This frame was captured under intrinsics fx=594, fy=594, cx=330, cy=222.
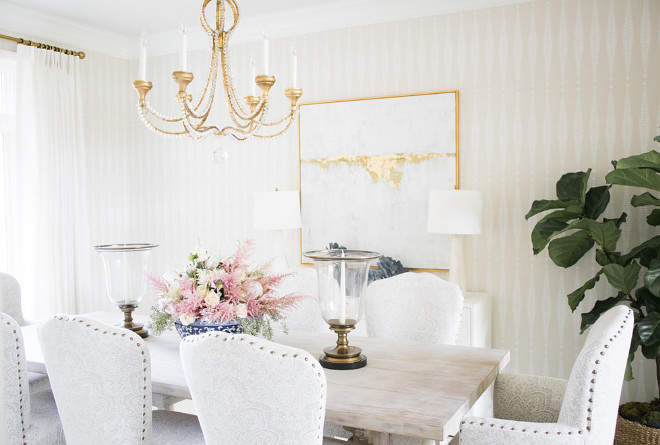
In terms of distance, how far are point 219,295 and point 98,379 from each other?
53 centimetres

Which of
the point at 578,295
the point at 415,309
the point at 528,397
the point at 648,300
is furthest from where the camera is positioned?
the point at 578,295

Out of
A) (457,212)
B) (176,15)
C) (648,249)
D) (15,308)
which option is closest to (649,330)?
(648,249)

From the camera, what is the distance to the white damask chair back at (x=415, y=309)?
106 inches

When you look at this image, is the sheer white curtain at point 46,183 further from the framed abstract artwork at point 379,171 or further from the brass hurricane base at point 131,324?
the brass hurricane base at point 131,324

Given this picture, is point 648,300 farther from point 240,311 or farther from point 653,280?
point 240,311

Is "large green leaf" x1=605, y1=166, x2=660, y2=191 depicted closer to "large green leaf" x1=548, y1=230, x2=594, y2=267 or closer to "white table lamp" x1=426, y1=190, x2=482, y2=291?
"large green leaf" x1=548, y1=230, x2=594, y2=267

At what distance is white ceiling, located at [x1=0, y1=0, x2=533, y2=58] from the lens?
3.94 m

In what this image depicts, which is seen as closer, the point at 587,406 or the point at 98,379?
the point at 587,406

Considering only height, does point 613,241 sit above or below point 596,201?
below

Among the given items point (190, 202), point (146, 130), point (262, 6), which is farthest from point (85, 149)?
point (262, 6)

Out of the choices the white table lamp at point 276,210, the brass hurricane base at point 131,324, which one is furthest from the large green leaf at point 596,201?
the brass hurricane base at point 131,324

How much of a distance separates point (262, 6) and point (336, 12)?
511 mm

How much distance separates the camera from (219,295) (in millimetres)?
2154

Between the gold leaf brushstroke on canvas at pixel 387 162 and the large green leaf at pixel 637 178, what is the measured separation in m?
1.18
